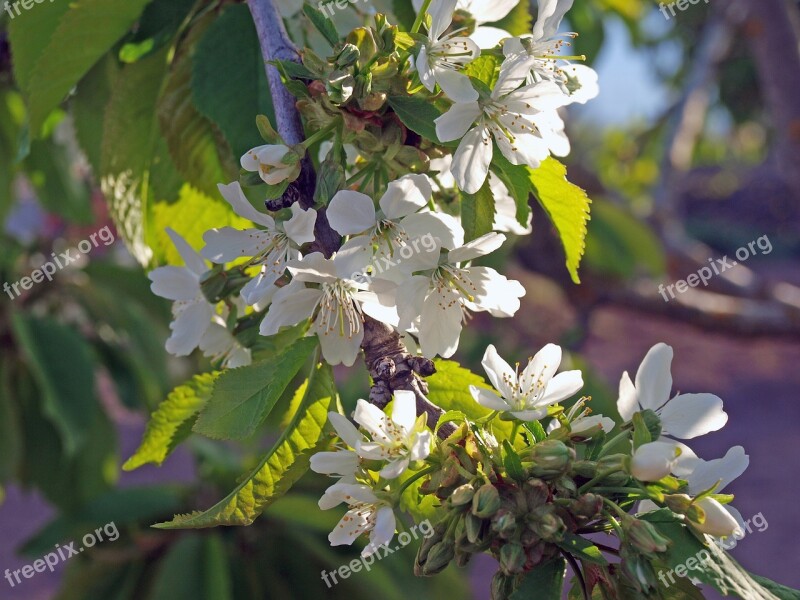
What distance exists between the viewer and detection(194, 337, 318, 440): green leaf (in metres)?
0.74

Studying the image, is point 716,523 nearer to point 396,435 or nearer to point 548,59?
point 396,435

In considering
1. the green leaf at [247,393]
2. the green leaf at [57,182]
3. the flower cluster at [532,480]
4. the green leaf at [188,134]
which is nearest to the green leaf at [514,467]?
the flower cluster at [532,480]

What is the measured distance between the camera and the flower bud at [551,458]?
0.67m

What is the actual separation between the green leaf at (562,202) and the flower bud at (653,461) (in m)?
0.20

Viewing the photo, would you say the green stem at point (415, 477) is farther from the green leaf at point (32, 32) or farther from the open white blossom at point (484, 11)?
the green leaf at point (32, 32)

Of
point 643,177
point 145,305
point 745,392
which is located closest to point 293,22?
point 145,305

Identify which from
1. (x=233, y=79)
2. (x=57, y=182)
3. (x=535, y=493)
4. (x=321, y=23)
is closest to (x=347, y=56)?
(x=321, y=23)

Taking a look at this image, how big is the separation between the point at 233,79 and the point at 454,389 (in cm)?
47

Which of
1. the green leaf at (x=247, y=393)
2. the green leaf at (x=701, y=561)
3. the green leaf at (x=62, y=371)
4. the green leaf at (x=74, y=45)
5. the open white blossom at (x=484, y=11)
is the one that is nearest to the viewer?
the green leaf at (x=701, y=561)

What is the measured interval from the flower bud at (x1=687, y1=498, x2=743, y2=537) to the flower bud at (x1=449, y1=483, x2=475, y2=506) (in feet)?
0.61

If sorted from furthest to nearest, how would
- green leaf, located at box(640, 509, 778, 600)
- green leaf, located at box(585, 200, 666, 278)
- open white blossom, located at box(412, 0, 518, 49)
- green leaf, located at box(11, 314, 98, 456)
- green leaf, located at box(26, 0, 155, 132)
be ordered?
1. green leaf, located at box(585, 200, 666, 278)
2. green leaf, located at box(11, 314, 98, 456)
3. green leaf, located at box(26, 0, 155, 132)
4. open white blossom, located at box(412, 0, 518, 49)
5. green leaf, located at box(640, 509, 778, 600)

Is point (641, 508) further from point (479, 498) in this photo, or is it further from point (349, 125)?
point (349, 125)

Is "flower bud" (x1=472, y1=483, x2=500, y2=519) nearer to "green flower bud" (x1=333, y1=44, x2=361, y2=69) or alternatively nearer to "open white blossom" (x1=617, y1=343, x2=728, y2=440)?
"open white blossom" (x1=617, y1=343, x2=728, y2=440)

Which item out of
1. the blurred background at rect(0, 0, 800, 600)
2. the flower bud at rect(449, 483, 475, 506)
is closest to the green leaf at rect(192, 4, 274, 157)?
the blurred background at rect(0, 0, 800, 600)
